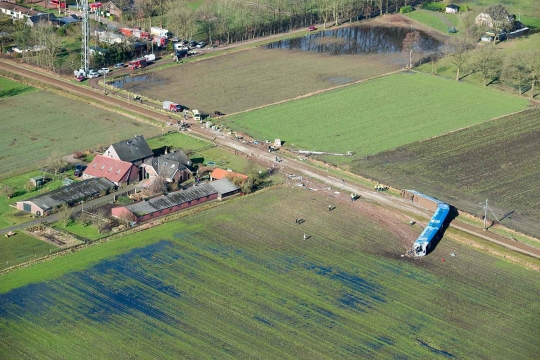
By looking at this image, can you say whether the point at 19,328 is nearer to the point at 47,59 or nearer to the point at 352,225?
the point at 352,225

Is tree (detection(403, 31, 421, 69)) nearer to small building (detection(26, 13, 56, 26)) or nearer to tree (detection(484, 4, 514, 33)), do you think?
tree (detection(484, 4, 514, 33))

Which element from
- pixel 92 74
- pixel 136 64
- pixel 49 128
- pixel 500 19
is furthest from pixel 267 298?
pixel 500 19

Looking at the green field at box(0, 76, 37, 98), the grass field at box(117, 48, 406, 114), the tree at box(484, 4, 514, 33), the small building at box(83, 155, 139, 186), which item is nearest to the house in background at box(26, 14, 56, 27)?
the green field at box(0, 76, 37, 98)

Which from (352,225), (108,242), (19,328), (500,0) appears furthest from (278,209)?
(500,0)

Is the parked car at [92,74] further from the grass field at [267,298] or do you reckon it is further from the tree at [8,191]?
the grass field at [267,298]

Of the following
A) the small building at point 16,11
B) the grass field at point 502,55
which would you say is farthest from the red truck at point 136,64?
the grass field at point 502,55
